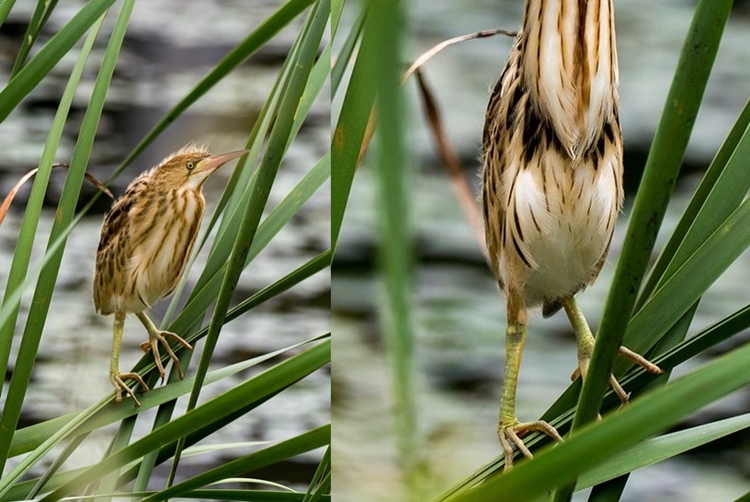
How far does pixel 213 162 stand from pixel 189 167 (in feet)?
0.14

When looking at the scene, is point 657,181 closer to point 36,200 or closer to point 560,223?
point 560,223

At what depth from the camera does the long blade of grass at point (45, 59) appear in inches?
25.0

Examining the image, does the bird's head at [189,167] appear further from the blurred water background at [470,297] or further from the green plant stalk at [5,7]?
the green plant stalk at [5,7]

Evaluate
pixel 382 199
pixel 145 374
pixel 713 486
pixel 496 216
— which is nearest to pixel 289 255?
pixel 145 374

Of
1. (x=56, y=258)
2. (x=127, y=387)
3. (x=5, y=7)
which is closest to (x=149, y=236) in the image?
(x=127, y=387)

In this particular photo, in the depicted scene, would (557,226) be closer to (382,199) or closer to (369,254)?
(369,254)

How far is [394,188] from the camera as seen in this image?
7.5 inches

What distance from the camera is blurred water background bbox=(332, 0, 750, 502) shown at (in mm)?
772

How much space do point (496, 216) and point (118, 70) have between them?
114 centimetres

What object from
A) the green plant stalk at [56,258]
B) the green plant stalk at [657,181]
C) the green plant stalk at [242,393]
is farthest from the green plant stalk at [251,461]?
the green plant stalk at [657,181]

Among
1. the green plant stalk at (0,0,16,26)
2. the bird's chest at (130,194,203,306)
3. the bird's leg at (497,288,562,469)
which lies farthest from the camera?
the bird's chest at (130,194,203,306)

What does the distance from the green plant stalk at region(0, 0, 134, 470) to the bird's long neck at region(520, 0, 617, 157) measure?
35 centimetres

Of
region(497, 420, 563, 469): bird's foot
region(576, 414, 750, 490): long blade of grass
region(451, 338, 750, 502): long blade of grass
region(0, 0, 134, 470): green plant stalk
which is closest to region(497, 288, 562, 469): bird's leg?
region(497, 420, 563, 469): bird's foot

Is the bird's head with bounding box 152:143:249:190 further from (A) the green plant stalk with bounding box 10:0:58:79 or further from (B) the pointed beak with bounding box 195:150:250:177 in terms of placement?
(A) the green plant stalk with bounding box 10:0:58:79
